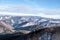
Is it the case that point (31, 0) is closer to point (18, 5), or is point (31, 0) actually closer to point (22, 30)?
point (18, 5)

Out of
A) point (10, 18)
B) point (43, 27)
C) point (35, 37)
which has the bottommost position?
point (35, 37)

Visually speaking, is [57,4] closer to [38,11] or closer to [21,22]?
[38,11]

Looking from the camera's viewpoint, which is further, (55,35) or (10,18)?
(55,35)

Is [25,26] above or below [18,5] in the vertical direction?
below

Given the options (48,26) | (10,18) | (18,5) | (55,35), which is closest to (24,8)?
(18,5)

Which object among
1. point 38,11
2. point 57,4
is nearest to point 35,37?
point 38,11

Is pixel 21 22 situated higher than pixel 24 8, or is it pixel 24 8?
pixel 24 8
